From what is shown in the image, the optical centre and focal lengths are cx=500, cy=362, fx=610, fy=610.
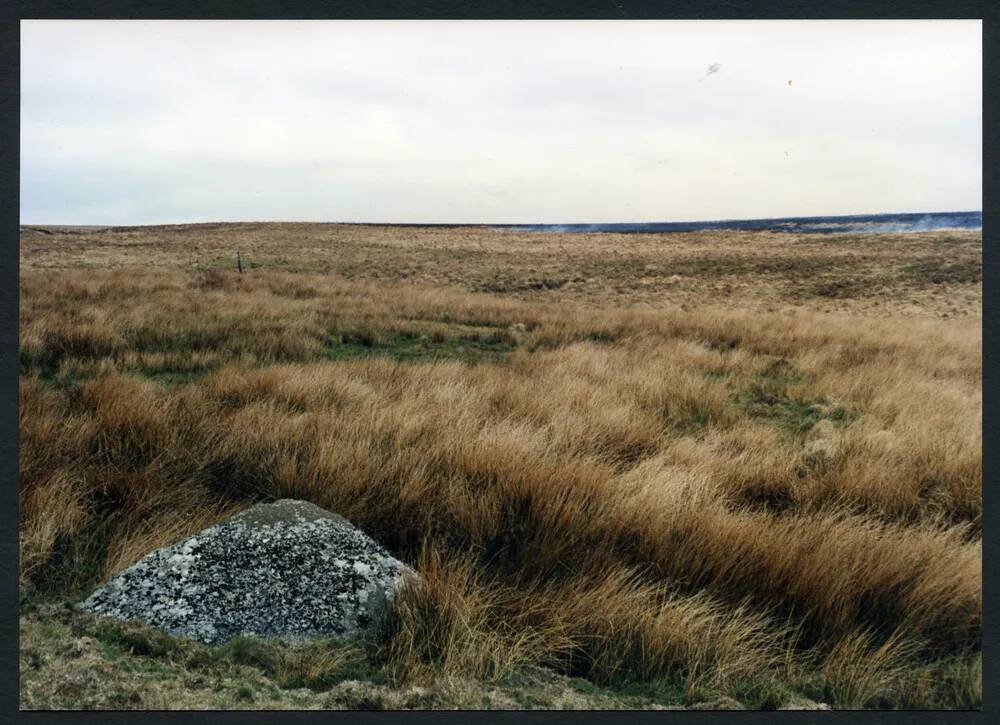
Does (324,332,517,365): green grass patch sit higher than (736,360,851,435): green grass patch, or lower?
higher

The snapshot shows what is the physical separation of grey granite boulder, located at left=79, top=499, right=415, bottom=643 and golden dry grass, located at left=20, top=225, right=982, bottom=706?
0.22 m

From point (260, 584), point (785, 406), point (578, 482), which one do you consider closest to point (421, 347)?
point (785, 406)

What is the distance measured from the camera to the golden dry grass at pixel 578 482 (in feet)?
8.27

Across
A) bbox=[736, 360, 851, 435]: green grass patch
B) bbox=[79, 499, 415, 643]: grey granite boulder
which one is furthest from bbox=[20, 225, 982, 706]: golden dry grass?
bbox=[79, 499, 415, 643]: grey granite boulder

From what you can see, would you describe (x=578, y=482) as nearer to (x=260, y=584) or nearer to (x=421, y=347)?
(x=260, y=584)

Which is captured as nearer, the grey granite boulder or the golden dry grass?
the grey granite boulder

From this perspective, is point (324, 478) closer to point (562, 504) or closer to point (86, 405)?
point (562, 504)

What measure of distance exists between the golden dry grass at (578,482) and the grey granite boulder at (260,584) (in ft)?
0.71

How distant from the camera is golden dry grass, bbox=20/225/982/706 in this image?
2520 mm

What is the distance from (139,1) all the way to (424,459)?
9.37 feet

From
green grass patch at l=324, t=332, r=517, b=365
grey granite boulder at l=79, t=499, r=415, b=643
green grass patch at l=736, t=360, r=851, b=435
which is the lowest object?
green grass patch at l=736, t=360, r=851, b=435

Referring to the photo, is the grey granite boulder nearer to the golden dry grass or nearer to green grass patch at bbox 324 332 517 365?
the golden dry grass

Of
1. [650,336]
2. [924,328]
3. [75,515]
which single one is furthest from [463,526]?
[924,328]

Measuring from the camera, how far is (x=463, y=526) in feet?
10.4
